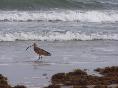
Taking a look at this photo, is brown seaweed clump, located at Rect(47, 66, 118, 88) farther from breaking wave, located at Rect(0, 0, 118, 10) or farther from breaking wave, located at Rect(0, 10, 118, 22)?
breaking wave, located at Rect(0, 0, 118, 10)

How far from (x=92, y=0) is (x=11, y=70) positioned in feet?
64.7

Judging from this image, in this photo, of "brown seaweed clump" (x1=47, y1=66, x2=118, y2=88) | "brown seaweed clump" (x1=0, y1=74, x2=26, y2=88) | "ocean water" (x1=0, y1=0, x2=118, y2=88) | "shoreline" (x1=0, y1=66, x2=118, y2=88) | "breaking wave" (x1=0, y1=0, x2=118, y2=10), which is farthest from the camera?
"breaking wave" (x1=0, y1=0, x2=118, y2=10)

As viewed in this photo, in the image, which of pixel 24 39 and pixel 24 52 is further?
pixel 24 39

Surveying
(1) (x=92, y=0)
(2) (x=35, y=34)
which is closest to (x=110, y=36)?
(2) (x=35, y=34)

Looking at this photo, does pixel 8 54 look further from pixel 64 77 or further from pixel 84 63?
pixel 64 77

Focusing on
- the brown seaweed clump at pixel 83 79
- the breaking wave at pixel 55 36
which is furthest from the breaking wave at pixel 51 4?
the brown seaweed clump at pixel 83 79

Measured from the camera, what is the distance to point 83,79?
10.4m

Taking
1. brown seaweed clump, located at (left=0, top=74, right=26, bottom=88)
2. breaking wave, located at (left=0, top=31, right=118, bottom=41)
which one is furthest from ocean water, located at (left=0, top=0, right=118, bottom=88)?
brown seaweed clump, located at (left=0, top=74, right=26, bottom=88)

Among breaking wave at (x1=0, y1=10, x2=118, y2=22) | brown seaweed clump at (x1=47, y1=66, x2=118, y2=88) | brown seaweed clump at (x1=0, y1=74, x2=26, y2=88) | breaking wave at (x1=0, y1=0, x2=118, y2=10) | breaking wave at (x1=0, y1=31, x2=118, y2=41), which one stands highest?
breaking wave at (x1=0, y1=0, x2=118, y2=10)

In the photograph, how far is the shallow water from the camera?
10.9 m

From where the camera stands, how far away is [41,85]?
9.89 metres

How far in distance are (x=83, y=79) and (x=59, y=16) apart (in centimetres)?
1429

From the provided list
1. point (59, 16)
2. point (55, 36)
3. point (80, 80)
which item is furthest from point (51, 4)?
point (80, 80)

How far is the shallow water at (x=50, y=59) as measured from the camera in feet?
35.8
